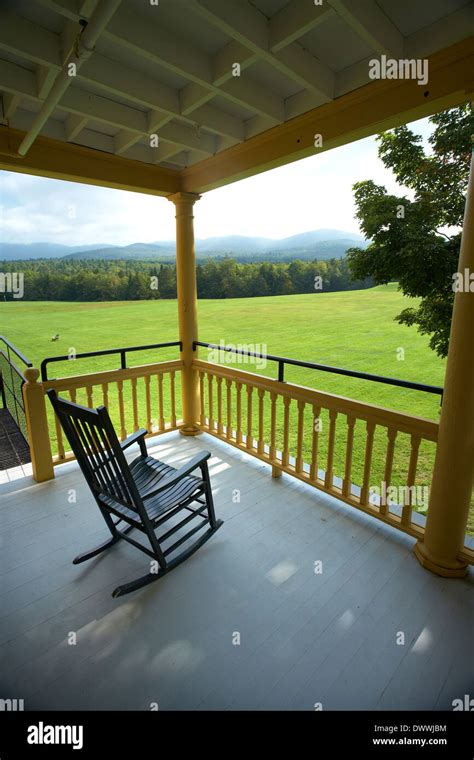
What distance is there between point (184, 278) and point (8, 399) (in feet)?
9.44

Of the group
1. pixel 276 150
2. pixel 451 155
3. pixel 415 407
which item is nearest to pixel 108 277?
pixel 276 150

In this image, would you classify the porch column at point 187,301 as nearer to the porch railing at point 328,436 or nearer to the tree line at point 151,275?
the porch railing at point 328,436

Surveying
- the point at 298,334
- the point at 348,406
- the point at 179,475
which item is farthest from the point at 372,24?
the point at 298,334

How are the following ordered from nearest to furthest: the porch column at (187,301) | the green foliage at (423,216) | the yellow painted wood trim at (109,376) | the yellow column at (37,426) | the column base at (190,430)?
1. the yellow column at (37,426)
2. the yellow painted wood trim at (109,376)
3. the green foliage at (423,216)
4. the porch column at (187,301)
5. the column base at (190,430)

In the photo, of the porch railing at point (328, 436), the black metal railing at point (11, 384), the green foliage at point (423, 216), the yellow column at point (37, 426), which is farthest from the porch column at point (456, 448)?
the black metal railing at point (11, 384)

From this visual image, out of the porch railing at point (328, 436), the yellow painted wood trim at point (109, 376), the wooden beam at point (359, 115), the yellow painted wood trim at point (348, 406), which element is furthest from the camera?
the yellow painted wood trim at point (109, 376)

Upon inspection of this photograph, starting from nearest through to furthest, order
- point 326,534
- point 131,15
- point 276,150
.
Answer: point 131,15
point 326,534
point 276,150

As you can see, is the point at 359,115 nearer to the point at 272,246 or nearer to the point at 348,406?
the point at 348,406

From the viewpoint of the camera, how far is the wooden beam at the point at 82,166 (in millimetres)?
2316

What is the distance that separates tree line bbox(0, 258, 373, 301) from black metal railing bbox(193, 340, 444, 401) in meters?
1.31

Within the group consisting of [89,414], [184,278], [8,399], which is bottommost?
[8,399]

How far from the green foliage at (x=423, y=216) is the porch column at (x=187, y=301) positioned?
186 centimetres

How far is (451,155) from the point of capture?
3213mm
